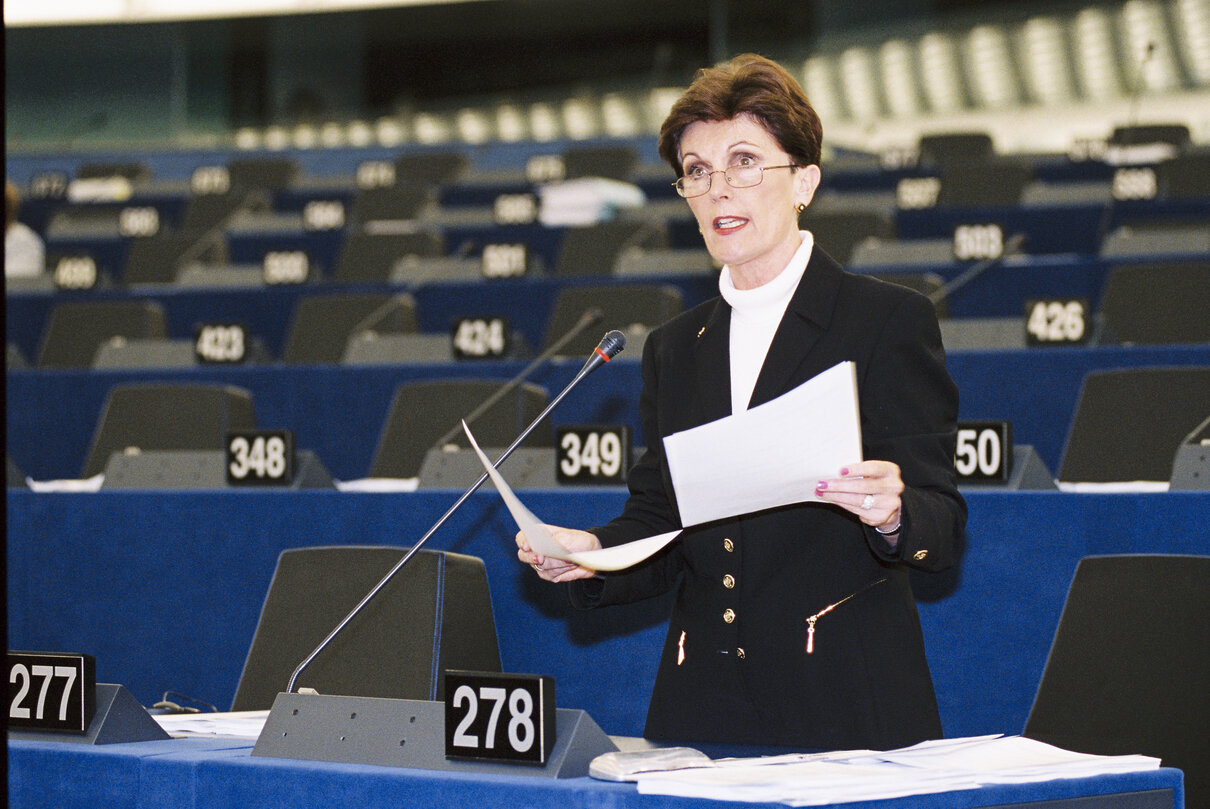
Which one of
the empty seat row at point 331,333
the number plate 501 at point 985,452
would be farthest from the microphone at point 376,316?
the number plate 501 at point 985,452

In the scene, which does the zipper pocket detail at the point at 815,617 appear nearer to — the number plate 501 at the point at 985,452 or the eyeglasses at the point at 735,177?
the eyeglasses at the point at 735,177

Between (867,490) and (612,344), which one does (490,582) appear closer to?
(612,344)

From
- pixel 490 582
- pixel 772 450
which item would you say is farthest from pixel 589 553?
pixel 490 582

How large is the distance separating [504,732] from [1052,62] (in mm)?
9105

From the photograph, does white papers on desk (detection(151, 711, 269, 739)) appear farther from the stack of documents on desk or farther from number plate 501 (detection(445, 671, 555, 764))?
the stack of documents on desk

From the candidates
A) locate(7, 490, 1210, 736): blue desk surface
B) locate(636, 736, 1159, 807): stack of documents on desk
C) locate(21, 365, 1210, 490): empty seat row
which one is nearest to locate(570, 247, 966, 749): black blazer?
locate(636, 736, 1159, 807): stack of documents on desk

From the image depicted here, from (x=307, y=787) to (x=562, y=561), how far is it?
373 mm

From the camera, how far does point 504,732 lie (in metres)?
1.21

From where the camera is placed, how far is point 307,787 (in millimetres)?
1255

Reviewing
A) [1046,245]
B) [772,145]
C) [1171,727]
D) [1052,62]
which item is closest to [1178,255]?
[1046,245]

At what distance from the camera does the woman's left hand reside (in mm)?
1329

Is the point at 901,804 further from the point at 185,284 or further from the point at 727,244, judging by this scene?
the point at 185,284

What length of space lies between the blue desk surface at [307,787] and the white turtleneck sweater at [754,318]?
575mm

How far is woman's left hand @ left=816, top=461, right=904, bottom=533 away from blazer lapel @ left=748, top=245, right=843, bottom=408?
0.26 metres
